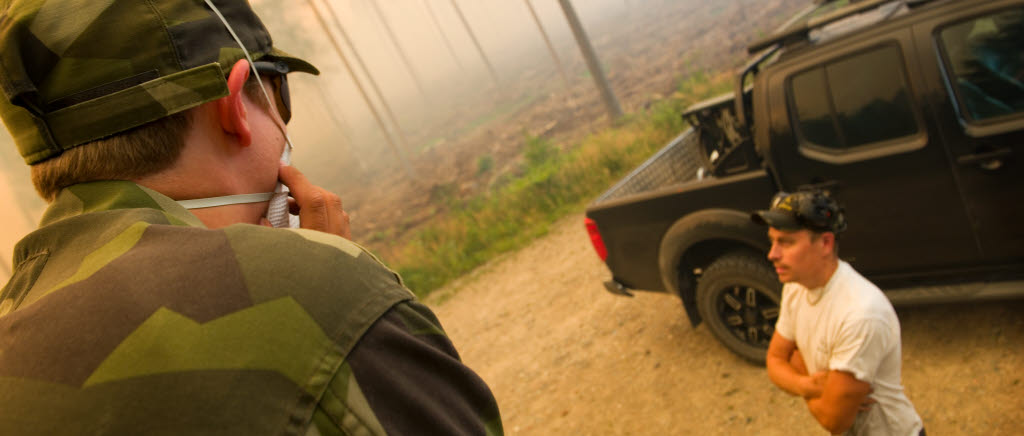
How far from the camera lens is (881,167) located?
11.2ft

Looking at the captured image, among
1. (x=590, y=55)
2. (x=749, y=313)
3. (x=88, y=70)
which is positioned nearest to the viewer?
(x=88, y=70)

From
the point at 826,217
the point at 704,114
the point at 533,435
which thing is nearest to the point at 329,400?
the point at 826,217

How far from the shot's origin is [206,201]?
119 cm

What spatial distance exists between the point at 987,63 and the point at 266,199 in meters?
3.54

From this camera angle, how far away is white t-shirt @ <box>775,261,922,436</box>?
225cm

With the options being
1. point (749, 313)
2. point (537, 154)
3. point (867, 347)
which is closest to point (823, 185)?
point (749, 313)

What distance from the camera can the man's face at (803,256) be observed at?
2.52 m

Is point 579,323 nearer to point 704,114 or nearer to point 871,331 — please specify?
point 704,114

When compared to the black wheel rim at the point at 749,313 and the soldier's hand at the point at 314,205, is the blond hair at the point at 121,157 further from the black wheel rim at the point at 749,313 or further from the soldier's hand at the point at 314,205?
the black wheel rim at the point at 749,313

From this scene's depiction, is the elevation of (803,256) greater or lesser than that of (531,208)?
greater

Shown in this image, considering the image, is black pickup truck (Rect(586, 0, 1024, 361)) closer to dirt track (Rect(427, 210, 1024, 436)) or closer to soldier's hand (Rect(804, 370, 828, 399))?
dirt track (Rect(427, 210, 1024, 436))

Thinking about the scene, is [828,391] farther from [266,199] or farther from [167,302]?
[167,302]

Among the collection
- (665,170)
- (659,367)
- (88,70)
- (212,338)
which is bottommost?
(659,367)

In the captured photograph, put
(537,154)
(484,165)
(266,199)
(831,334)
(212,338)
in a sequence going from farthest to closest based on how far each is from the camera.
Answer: (484,165) < (537,154) < (831,334) < (266,199) < (212,338)
